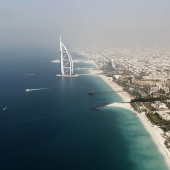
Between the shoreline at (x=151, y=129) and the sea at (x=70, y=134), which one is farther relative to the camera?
the shoreline at (x=151, y=129)

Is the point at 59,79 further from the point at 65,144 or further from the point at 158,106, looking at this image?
the point at 65,144

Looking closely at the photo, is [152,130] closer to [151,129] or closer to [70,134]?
[151,129]

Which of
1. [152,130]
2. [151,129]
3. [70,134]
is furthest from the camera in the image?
[151,129]

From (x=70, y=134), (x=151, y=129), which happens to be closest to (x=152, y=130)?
(x=151, y=129)

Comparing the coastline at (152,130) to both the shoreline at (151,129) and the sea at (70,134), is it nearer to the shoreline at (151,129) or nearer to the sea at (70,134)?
the shoreline at (151,129)

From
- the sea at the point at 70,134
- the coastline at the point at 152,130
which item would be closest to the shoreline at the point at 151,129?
the coastline at the point at 152,130

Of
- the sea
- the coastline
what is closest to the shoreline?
the coastline

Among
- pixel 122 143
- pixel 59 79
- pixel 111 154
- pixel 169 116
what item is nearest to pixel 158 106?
pixel 169 116

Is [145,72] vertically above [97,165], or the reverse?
[145,72]

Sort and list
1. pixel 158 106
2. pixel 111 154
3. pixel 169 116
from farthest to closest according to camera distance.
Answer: pixel 158 106 → pixel 169 116 → pixel 111 154
